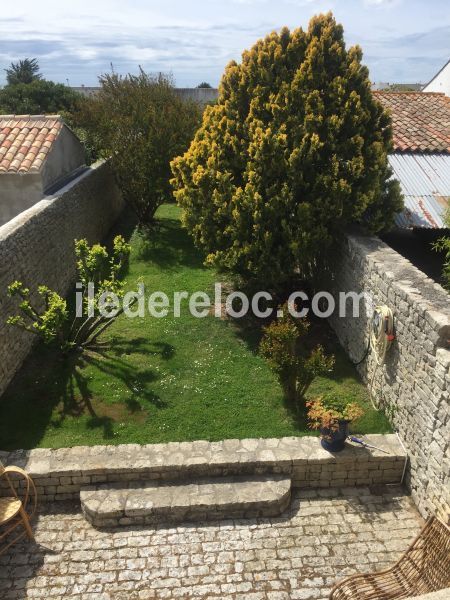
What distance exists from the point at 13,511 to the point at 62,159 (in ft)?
34.7

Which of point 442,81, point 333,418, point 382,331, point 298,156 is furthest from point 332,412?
point 442,81

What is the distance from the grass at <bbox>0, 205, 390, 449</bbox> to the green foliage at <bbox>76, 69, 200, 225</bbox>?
6215mm

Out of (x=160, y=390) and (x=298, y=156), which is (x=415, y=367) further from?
(x=298, y=156)

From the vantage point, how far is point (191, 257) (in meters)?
13.5

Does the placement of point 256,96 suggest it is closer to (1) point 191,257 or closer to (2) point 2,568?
(1) point 191,257

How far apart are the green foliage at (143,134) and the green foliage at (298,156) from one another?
5287 mm

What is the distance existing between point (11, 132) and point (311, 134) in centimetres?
869

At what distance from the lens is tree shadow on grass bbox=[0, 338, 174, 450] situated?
22.3ft

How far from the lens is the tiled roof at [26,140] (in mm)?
11328

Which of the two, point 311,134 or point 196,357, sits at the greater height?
point 311,134

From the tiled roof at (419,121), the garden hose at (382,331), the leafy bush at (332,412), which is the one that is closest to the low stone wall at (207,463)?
the leafy bush at (332,412)

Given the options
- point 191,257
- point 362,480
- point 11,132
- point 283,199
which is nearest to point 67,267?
point 191,257

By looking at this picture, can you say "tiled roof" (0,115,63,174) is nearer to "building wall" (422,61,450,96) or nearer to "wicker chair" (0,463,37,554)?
"wicker chair" (0,463,37,554)

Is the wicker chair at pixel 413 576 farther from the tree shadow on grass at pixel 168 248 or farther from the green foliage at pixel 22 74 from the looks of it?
the green foliage at pixel 22 74
